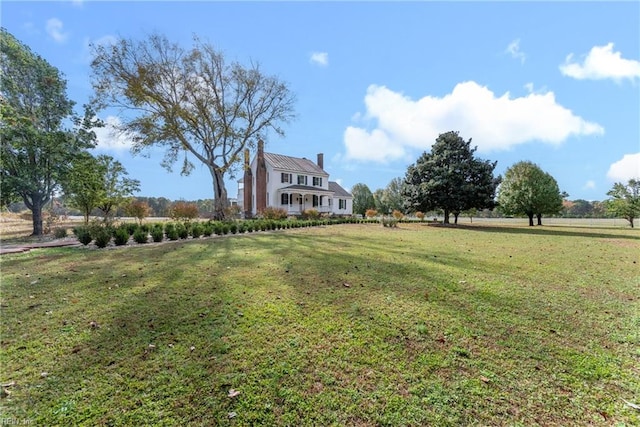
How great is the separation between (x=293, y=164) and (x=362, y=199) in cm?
1722

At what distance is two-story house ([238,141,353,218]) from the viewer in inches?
1240

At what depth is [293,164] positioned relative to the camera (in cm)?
3466

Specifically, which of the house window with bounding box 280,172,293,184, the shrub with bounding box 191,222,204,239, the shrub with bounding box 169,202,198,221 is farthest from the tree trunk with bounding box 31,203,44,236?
the house window with bounding box 280,172,293,184

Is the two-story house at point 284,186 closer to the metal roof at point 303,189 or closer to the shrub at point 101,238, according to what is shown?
the metal roof at point 303,189

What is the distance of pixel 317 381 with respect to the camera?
107 inches

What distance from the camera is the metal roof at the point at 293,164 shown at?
32.4 metres

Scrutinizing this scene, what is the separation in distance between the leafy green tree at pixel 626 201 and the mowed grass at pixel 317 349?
99.4 feet

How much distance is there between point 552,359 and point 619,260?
854cm

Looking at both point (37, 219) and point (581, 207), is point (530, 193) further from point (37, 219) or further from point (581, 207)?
point (581, 207)

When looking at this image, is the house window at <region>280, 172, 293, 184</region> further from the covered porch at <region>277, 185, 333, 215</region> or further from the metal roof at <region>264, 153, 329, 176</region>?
the covered porch at <region>277, 185, 333, 215</region>

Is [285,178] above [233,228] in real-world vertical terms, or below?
above

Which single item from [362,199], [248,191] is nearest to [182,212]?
[248,191]

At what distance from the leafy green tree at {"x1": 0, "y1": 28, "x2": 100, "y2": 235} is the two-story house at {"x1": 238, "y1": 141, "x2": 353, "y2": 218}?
14.9m

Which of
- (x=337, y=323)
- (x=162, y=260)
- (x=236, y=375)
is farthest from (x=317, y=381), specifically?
(x=162, y=260)
